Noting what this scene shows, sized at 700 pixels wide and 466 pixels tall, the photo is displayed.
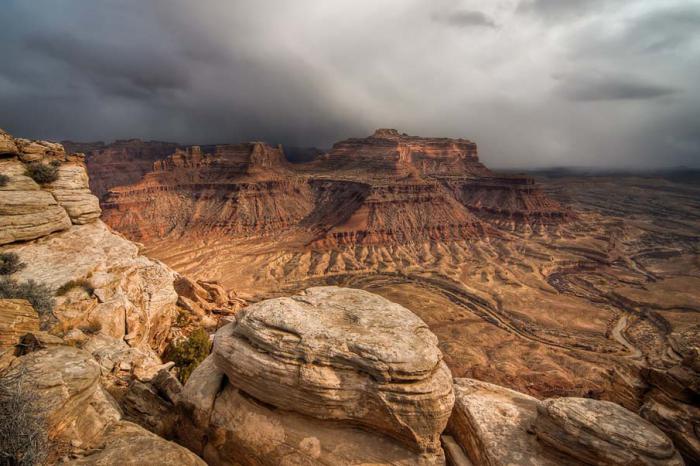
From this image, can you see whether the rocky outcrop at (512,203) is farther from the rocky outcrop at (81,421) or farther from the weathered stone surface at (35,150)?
the rocky outcrop at (81,421)

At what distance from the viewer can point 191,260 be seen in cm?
10944

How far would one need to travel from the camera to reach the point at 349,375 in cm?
1462

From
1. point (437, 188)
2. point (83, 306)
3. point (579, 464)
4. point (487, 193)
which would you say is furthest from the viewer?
point (487, 193)

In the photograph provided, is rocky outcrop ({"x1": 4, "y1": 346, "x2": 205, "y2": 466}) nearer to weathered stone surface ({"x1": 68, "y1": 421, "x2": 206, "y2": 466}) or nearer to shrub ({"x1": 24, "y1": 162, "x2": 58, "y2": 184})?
weathered stone surface ({"x1": 68, "y1": 421, "x2": 206, "y2": 466})

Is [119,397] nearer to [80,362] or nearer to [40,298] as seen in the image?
[80,362]

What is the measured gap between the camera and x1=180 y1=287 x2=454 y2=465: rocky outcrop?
46.8 ft

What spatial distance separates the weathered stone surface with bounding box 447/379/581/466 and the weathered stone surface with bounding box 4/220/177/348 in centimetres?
2332

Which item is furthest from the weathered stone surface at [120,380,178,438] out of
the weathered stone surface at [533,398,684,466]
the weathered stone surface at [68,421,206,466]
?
the weathered stone surface at [533,398,684,466]

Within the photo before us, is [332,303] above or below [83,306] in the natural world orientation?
above

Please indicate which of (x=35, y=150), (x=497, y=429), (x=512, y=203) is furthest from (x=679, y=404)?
(x=512, y=203)

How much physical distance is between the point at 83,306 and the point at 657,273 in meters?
150

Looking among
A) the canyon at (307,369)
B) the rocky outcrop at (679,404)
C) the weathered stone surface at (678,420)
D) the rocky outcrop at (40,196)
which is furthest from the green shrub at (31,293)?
the rocky outcrop at (679,404)

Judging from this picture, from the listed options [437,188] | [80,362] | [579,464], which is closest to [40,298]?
[80,362]

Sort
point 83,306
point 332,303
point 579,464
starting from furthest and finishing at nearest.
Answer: point 83,306 < point 332,303 < point 579,464
